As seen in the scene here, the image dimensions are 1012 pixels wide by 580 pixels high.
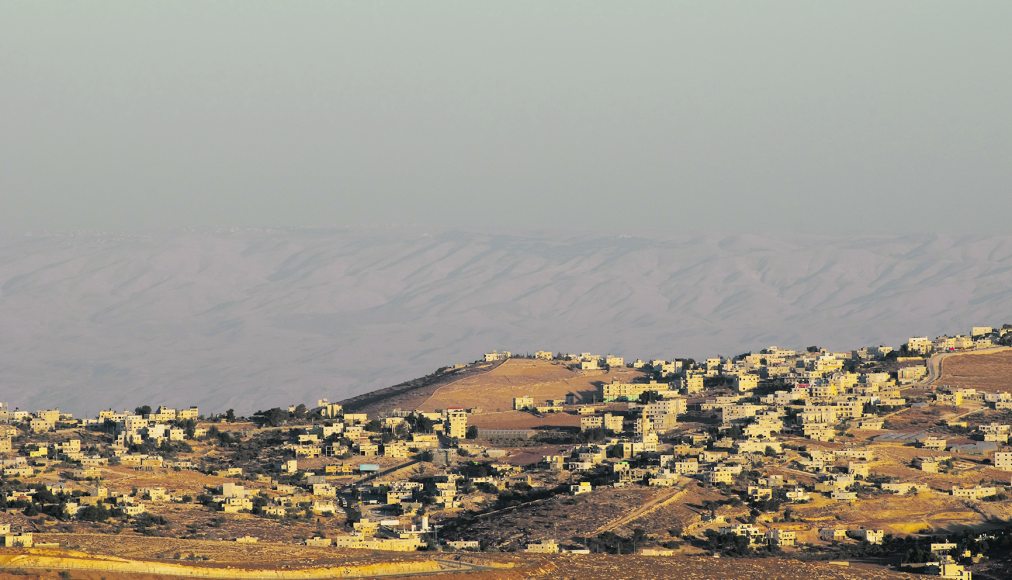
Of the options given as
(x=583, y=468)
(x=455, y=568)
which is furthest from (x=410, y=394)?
(x=455, y=568)

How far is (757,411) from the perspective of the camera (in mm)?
131000

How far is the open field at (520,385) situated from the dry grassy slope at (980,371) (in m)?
21.7

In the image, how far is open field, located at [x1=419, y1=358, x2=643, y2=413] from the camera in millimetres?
149375

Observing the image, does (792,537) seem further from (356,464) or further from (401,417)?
(401,417)

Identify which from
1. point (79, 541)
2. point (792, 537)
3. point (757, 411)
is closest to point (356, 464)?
point (757, 411)

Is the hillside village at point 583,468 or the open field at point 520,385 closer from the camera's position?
the hillside village at point 583,468

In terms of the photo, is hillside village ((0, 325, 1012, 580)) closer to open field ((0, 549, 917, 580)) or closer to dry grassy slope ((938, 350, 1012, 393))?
dry grassy slope ((938, 350, 1012, 393))

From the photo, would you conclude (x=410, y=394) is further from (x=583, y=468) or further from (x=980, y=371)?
(x=583, y=468)

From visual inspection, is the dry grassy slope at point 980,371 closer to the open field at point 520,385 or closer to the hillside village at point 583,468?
the hillside village at point 583,468

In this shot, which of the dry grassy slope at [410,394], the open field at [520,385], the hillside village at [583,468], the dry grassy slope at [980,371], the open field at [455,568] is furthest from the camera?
the open field at [520,385]

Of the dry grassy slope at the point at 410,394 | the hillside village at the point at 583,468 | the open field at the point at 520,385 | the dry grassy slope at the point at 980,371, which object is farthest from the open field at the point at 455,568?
the open field at the point at 520,385

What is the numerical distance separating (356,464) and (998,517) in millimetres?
34717

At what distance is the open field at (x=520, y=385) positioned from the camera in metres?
149

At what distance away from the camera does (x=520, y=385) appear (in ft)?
507
